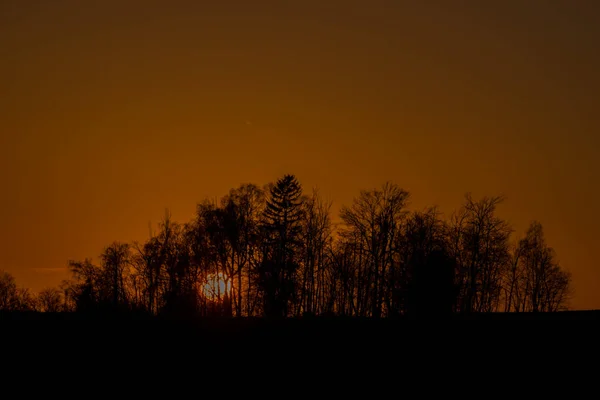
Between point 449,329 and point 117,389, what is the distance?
997cm

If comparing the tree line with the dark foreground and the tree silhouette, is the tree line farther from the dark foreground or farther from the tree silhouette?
the dark foreground

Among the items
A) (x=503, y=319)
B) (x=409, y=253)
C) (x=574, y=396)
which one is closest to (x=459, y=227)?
(x=409, y=253)

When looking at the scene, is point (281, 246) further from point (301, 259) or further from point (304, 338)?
point (304, 338)

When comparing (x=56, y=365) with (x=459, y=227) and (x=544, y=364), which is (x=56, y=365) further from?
(x=459, y=227)

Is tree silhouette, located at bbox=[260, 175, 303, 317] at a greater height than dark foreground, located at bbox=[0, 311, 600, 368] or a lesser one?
greater

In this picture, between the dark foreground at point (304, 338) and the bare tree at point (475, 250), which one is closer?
the dark foreground at point (304, 338)

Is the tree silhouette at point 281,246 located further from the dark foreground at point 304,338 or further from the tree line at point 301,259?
the dark foreground at point 304,338

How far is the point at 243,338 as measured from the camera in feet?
74.0

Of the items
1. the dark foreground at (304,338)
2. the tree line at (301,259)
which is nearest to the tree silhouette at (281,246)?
the tree line at (301,259)

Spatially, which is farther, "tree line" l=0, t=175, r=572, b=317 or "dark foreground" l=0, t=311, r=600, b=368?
"tree line" l=0, t=175, r=572, b=317

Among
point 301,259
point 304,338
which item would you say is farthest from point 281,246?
point 304,338

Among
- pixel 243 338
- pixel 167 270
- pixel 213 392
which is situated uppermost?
pixel 167 270

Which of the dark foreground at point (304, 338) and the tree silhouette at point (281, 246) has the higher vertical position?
the tree silhouette at point (281, 246)

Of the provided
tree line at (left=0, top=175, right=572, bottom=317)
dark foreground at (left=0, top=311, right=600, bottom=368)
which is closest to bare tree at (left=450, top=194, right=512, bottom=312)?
tree line at (left=0, top=175, right=572, bottom=317)
